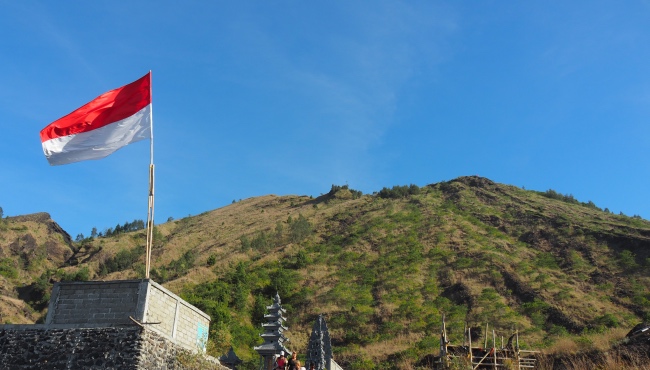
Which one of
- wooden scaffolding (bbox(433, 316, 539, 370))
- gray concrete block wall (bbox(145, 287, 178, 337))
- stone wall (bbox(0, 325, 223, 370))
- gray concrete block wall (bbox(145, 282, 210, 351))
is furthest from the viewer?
wooden scaffolding (bbox(433, 316, 539, 370))

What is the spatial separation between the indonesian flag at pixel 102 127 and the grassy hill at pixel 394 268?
14.2 metres

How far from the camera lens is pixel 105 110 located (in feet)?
52.7

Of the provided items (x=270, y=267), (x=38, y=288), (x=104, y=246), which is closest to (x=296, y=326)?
(x=270, y=267)

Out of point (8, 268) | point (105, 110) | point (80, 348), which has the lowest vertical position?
point (80, 348)

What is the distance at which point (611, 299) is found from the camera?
4275 centimetres

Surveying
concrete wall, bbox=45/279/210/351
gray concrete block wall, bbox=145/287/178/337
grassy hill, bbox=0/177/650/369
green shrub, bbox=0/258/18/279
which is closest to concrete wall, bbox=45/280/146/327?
concrete wall, bbox=45/279/210/351

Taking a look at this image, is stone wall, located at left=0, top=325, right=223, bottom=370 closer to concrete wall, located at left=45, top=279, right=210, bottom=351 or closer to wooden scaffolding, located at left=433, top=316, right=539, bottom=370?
concrete wall, located at left=45, top=279, right=210, bottom=351

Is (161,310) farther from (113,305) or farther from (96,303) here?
(96,303)

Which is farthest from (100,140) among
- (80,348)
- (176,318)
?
(80,348)

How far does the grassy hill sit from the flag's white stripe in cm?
1413

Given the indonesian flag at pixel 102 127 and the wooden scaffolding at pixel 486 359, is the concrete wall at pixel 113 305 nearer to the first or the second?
the indonesian flag at pixel 102 127

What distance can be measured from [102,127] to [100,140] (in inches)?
14.7

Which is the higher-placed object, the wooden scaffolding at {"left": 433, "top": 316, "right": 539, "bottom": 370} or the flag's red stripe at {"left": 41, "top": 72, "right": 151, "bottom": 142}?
the flag's red stripe at {"left": 41, "top": 72, "right": 151, "bottom": 142}

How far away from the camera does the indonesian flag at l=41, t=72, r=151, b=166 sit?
51.1 feet
